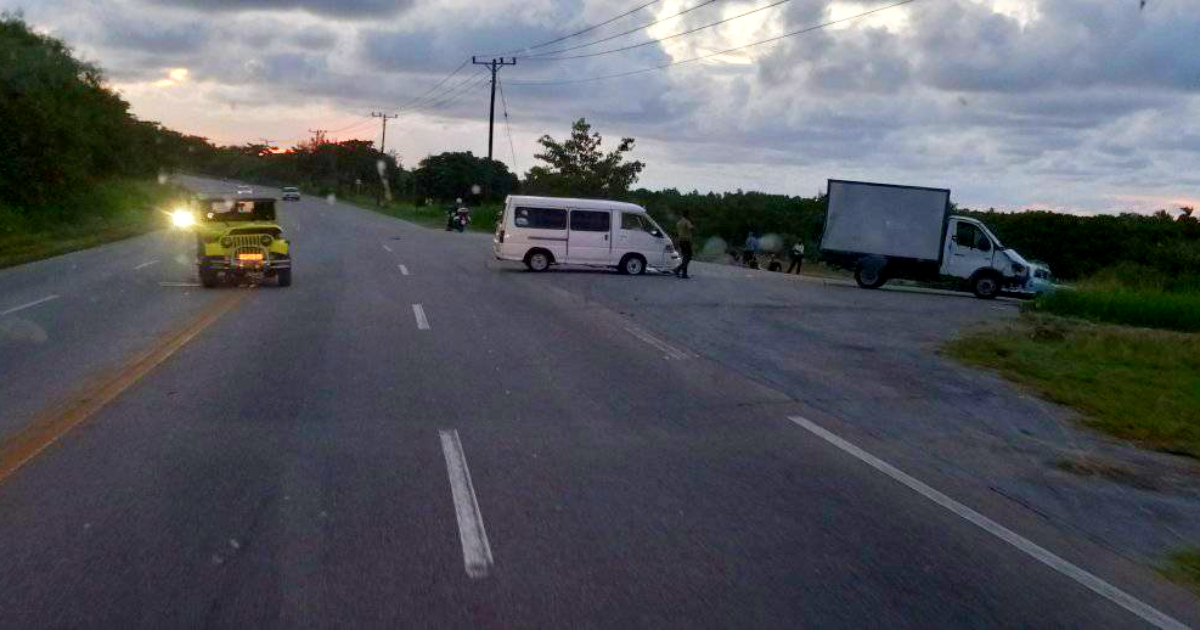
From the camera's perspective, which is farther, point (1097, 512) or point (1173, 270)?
point (1173, 270)

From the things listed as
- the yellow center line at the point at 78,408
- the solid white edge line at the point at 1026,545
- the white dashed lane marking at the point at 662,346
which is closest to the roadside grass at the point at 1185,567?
the solid white edge line at the point at 1026,545

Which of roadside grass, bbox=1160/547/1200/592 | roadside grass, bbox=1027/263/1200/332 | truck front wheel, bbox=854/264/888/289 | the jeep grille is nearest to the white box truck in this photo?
truck front wheel, bbox=854/264/888/289

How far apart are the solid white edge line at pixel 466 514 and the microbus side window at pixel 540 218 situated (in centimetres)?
2064

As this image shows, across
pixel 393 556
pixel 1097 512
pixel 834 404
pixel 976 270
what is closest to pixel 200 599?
pixel 393 556

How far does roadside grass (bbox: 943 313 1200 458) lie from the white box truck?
1121cm

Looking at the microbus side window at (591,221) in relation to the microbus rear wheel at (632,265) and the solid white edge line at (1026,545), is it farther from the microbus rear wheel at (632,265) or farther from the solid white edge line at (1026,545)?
the solid white edge line at (1026,545)

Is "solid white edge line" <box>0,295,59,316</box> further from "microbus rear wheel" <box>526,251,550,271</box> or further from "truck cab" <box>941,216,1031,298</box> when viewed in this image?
"truck cab" <box>941,216,1031,298</box>

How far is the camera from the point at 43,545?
6473 mm

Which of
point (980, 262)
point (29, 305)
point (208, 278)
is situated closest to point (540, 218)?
point (208, 278)

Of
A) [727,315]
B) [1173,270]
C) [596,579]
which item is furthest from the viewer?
[1173,270]

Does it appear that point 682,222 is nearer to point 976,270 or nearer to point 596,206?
point 596,206

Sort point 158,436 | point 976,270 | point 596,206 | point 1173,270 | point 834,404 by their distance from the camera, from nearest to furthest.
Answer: point 158,436
point 834,404
point 596,206
point 976,270
point 1173,270

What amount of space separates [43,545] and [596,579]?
10.0 ft

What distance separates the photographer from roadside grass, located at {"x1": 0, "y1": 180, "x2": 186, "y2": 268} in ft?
115
